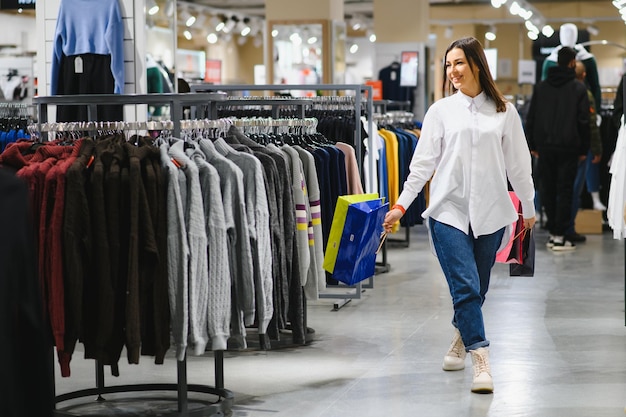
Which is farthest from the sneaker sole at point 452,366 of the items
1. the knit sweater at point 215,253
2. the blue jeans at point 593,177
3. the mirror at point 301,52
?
the mirror at point 301,52

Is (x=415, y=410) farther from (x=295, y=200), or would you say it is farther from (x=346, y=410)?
(x=295, y=200)

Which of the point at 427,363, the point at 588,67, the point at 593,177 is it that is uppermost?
the point at 588,67

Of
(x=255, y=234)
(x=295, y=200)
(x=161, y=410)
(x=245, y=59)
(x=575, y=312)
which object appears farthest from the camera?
(x=245, y=59)

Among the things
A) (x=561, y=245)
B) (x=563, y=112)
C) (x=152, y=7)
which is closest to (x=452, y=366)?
(x=152, y=7)

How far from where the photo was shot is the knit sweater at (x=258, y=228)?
4484 mm

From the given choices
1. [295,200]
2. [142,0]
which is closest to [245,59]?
[142,0]

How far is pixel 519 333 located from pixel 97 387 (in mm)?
2692

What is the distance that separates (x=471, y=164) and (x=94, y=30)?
3519mm

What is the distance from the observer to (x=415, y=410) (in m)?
4.71

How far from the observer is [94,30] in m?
7.36

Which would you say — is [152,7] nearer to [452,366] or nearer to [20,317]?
[452,366]

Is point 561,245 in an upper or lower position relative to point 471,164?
lower

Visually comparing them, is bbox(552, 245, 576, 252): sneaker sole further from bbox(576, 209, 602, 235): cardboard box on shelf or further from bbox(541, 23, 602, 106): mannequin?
bbox(541, 23, 602, 106): mannequin

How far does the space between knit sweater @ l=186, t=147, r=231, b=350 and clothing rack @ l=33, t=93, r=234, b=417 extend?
0.27 meters
